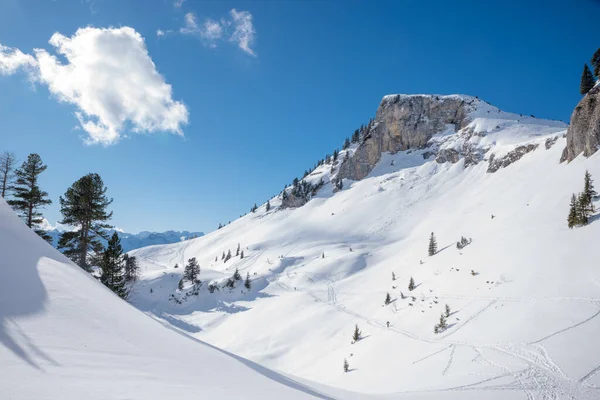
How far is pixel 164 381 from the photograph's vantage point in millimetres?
5250

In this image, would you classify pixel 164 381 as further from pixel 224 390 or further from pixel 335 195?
pixel 335 195

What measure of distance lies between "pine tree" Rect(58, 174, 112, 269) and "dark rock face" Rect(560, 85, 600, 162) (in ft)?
231

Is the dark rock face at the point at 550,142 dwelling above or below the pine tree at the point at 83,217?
above

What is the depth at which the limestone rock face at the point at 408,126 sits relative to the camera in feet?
458

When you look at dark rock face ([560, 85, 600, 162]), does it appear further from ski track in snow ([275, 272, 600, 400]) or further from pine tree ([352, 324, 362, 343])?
pine tree ([352, 324, 362, 343])

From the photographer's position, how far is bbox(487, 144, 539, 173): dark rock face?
3209 inches

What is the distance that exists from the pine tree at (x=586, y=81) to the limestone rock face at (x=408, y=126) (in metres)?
82.2

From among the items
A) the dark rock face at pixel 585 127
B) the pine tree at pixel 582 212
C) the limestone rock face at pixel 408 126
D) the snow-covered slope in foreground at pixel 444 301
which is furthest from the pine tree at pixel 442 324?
the limestone rock face at pixel 408 126

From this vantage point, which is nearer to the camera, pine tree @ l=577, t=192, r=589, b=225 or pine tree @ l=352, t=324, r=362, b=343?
pine tree @ l=352, t=324, r=362, b=343

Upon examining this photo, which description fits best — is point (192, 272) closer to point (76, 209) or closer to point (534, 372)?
point (76, 209)

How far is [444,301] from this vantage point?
25.8 metres

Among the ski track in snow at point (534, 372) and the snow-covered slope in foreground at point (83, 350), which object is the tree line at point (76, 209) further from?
the ski track in snow at point (534, 372)

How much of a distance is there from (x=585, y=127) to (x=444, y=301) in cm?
5019

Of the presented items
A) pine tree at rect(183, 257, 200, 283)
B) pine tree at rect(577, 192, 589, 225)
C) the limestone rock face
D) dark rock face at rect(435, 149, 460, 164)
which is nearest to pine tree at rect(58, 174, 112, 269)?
pine tree at rect(183, 257, 200, 283)
